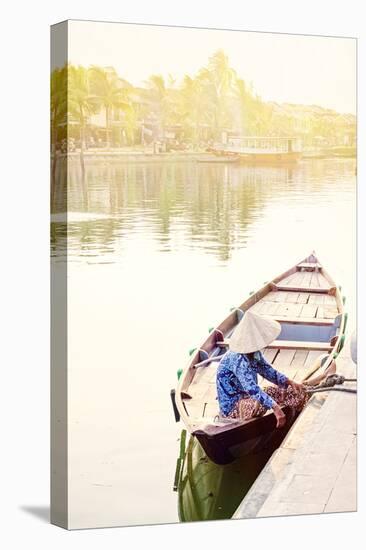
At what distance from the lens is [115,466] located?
9.18 metres

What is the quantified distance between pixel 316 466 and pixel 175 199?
1.89m

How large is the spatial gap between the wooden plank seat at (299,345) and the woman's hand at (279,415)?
379 mm

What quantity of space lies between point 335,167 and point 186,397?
180cm

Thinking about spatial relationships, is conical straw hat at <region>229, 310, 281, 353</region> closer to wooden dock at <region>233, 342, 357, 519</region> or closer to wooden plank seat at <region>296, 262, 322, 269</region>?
wooden plank seat at <region>296, 262, 322, 269</region>

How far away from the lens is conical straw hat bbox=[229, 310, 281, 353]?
9.62 meters

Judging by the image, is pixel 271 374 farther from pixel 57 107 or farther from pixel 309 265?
pixel 57 107

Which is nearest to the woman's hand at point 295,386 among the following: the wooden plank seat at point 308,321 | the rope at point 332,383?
the rope at point 332,383

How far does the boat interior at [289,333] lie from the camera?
31.3 ft

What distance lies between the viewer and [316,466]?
31.8 feet

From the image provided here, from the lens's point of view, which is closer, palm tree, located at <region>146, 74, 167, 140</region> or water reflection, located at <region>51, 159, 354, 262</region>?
water reflection, located at <region>51, 159, 354, 262</region>

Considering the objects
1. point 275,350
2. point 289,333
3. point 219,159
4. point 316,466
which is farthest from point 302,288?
point 316,466

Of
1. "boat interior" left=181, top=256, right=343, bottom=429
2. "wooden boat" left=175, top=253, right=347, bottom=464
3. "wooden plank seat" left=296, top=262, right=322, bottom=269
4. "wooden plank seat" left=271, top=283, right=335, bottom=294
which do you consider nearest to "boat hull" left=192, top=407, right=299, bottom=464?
"wooden boat" left=175, top=253, right=347, bottom=464

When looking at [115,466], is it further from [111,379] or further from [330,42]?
[330,42]

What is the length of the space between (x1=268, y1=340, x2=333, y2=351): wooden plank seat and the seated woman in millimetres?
80
